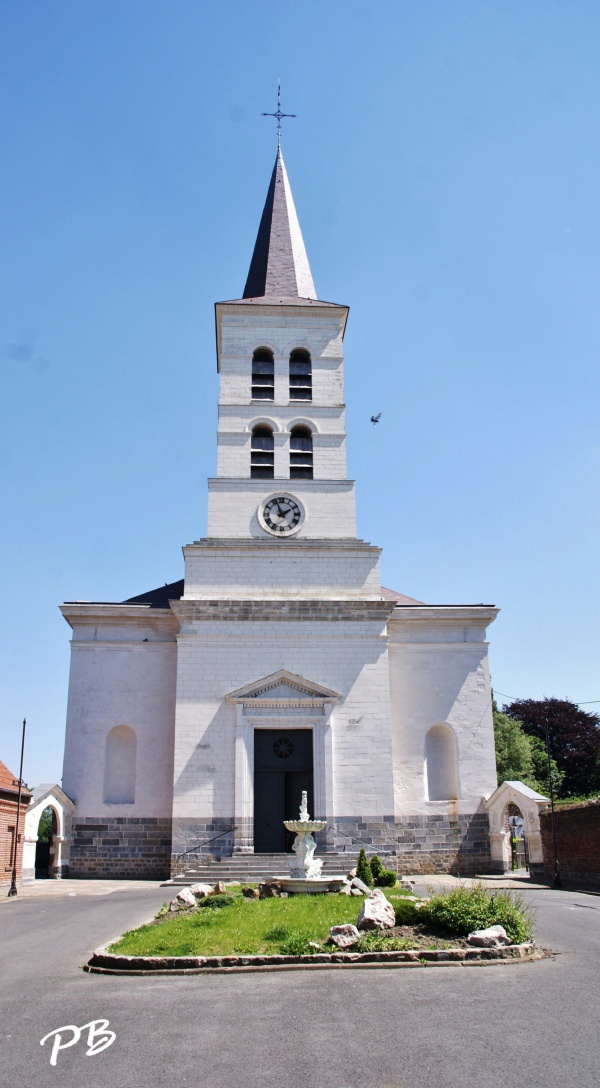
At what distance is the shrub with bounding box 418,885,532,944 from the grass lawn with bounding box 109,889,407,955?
160 cm

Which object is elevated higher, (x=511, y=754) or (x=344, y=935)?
(x=511, y=754)

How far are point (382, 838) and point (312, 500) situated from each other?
11.3 metres

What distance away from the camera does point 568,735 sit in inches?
2144

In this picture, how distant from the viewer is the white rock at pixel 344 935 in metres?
11.2

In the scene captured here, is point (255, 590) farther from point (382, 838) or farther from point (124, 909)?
point (124, 909)

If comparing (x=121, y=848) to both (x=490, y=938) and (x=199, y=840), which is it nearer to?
(x=199, y=840)

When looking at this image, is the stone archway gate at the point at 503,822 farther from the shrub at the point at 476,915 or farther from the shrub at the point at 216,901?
the shrub at the point at 476,915

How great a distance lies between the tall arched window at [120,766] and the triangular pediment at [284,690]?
14.7ft

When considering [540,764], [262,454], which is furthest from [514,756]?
[262,454]

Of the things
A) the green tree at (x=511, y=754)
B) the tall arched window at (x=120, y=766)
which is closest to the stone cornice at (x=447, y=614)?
the tall arched window at (x=120, y=766)

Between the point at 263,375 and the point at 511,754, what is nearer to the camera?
the point at 263,375

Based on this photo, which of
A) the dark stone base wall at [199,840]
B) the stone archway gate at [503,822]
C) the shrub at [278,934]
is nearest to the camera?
the shrub at [278,934]

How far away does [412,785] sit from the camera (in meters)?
28.3

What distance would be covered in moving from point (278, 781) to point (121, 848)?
550 centimetres
